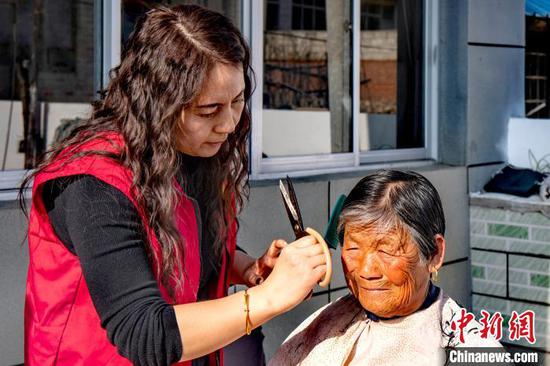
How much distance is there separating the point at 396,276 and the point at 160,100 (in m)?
0.86

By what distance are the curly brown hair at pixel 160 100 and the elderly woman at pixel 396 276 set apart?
63cm

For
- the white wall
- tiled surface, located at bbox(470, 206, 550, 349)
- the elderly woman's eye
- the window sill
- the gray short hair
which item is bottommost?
tiled surface, located at bbox(470, 206, 550, 349)

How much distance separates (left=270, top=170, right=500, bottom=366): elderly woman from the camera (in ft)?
7.22

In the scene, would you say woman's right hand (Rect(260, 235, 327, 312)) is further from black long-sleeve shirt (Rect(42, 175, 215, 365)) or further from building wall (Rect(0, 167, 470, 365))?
building wall (Rect(0, 167, 470, 365))

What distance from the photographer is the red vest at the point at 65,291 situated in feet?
5.46

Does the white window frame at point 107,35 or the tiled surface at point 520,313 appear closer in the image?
the white window frame at point 107,35

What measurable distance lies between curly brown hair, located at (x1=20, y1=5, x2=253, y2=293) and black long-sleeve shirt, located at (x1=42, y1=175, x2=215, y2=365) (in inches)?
2.9

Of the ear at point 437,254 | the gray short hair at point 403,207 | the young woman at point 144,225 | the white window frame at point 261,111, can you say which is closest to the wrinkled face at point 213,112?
the young woman at point 144,225

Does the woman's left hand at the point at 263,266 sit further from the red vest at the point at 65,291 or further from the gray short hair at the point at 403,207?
the red vest at the point at 65,291

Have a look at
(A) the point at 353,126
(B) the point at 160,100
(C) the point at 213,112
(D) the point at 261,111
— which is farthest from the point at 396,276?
(A) the point at 353,126

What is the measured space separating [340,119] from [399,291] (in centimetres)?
248

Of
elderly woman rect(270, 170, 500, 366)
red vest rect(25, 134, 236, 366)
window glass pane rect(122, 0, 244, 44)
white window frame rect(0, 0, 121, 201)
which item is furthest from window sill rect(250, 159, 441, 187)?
red vest rect(25, 134, 236, 366)

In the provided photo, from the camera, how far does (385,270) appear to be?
2203 millimetres

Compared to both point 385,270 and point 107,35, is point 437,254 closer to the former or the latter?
point 385,270
